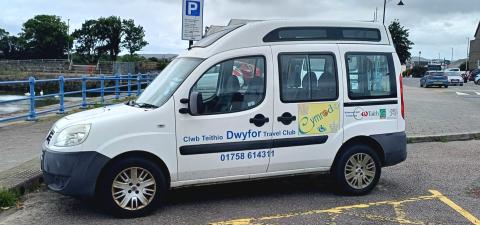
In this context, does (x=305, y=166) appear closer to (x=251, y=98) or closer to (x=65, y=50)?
(x=251, y=98)

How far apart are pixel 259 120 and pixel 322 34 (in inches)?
55.3

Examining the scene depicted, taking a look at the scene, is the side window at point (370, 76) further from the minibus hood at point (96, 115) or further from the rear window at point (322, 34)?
the minibus hood at point (96, 115)

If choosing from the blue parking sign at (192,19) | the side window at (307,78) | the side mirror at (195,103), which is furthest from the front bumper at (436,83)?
the side mirror at (195,103)

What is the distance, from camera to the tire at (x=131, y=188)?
223 inches

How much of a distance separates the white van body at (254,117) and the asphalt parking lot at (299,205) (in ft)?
1.21

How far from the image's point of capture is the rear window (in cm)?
643

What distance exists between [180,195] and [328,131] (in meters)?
2.01

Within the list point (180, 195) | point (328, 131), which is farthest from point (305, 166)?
point (180, 195)

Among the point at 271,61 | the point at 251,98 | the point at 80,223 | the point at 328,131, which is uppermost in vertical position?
the point at 271,61

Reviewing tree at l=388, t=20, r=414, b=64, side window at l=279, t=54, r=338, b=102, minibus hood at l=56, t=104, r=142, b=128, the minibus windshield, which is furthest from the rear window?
tree at l=388, t=20, r=414, b=64

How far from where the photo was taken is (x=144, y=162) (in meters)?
5.73

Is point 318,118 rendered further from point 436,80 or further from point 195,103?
point 436,80

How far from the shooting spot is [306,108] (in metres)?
6.39

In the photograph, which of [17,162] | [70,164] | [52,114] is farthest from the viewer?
[52,114]
